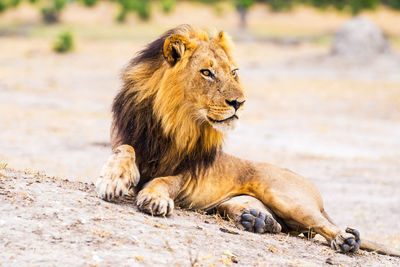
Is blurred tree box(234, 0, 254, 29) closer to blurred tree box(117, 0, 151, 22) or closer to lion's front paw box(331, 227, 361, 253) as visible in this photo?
blurred tree box(117, 0, 151, 22)

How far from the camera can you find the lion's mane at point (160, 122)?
175 inches

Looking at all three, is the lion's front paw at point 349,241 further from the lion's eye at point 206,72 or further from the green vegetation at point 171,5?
the green vegetation at point 171,5

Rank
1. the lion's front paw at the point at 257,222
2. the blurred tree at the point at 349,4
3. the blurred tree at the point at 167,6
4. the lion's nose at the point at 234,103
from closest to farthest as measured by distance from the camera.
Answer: the lion's nose at the point at 234,103 < the lion's front paw at the point at 257,222 < the blurred tree at the point at 349,4 < the blurred tree at the point at 167,6

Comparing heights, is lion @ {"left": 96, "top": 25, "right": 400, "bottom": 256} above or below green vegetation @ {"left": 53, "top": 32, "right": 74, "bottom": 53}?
above

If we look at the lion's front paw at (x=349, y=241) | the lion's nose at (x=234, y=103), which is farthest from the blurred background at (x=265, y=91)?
the lion's front paw at (x=349, y=241)

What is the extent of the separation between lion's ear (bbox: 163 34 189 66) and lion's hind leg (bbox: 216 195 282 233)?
1.20m

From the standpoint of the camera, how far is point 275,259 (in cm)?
388

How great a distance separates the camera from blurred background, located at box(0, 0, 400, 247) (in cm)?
961

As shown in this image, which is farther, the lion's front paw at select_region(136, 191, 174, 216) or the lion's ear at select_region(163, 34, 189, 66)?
the lion's ear at select_region(163, 34, 189, 66)

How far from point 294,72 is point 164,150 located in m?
17.5

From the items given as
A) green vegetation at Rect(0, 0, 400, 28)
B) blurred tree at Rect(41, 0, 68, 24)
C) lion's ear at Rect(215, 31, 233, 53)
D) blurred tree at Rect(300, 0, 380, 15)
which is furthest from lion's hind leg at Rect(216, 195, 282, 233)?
blurred tree at Rect(300, 0, 380, 15)

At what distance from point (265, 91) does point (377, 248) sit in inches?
543

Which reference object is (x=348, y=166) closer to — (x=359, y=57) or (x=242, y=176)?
(x=242, y=176)

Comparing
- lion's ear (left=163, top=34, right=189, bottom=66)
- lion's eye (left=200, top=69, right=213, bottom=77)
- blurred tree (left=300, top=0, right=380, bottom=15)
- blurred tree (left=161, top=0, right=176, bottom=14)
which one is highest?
blurred tree (left=300, top=0, right=380, bottom=15)
